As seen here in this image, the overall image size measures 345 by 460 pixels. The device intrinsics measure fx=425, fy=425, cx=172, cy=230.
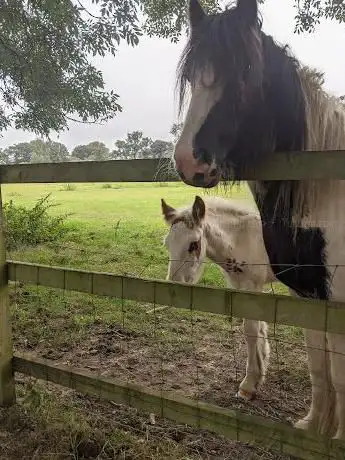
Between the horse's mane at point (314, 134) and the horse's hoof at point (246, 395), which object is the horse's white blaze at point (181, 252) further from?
the horse's mane at point (314, 134)

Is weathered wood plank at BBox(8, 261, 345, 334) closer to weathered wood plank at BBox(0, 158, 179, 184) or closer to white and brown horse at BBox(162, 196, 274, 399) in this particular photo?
weathered wood plank at BBox(0, 158, 179, 184)

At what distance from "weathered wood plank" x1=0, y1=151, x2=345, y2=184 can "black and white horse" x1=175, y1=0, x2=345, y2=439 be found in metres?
0.15

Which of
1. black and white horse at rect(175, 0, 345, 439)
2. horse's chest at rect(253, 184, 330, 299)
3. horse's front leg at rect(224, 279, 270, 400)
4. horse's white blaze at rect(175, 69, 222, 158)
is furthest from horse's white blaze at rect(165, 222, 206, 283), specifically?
horse's white blaze at rect(175, 69, 222, 158)

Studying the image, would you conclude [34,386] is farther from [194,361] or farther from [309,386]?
[309,386]

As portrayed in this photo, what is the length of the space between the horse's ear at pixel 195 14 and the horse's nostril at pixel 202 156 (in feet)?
2.65

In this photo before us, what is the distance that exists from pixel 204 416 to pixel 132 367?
178 cm

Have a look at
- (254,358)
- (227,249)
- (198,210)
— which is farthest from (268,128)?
(254,358)

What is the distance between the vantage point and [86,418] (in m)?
2.83

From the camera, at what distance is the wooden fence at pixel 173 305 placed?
6.25 ft

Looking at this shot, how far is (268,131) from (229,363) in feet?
8.71

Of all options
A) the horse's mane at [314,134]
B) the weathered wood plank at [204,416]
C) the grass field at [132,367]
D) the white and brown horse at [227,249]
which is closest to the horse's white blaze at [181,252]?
the white and brown horse at [227,249]

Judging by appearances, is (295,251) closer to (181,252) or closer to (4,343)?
(181,252)

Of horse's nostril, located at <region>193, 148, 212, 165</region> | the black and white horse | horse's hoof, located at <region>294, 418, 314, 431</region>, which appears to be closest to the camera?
horse's nostril, located at <region>193, 148, 212, 165</region>

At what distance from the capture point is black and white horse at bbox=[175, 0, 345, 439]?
2.05 m
